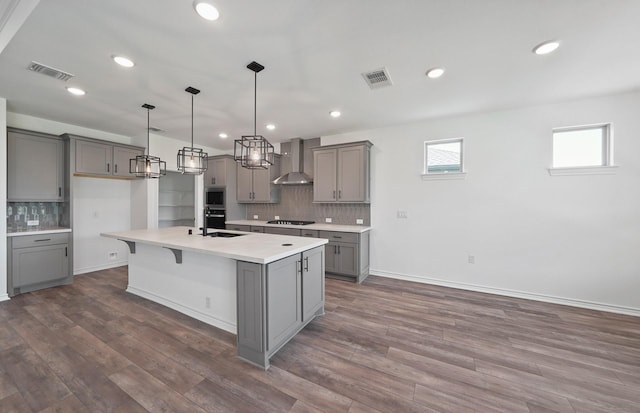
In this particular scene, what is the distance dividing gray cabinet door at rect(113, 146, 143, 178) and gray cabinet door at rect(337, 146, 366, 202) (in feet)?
13.3

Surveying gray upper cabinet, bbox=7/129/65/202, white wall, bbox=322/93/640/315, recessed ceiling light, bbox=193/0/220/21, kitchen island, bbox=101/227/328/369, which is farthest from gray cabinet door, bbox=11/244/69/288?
white wall, bbox=322/93/640/315

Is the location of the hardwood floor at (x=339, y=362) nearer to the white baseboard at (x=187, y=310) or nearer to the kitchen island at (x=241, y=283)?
the white baseboard at (x=187, y=310)

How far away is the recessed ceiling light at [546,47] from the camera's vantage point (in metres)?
2.02

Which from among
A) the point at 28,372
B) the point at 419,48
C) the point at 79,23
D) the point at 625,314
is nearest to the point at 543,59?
the point at 419,48

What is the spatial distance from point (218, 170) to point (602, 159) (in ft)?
21.4

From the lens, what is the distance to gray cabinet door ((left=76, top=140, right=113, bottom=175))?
4.03 m

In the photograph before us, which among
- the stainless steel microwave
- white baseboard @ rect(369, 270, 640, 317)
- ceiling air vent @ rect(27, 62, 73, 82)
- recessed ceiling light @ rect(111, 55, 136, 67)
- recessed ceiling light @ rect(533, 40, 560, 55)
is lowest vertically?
white baseboard @ rect(369, 270, 640, 317)

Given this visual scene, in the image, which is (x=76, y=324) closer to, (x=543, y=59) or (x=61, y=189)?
(x=61, y=189)

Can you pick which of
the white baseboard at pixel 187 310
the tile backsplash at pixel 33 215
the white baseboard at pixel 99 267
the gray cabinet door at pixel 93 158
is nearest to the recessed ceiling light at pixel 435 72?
the white baseboard at pixel 187 310

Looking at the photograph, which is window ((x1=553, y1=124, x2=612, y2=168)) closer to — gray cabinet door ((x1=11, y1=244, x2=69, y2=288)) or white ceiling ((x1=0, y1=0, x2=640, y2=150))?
white ceiling ((x1=0, y1=0, x2=640, y2=150))

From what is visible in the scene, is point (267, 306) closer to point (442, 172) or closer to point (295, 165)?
point (442, 172)

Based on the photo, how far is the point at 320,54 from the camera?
7.30 ft

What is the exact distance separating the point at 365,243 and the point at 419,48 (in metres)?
3.06

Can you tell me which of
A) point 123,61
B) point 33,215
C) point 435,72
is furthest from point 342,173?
point 33,215
